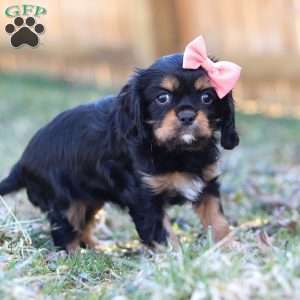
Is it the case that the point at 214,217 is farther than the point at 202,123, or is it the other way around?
the point at 214,217

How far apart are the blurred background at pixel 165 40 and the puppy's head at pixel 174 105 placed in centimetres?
739

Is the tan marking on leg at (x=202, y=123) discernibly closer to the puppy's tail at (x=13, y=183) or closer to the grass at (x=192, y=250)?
the grass at (x=192, y=250)

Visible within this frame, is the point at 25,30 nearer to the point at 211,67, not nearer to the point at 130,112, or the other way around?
the point at 130,112

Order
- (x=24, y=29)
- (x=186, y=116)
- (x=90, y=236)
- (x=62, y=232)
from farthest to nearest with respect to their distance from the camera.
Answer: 1. (x=24, y=29)
2. (x=90, y=236)
3. (x=62, y=232)
4. (x=186, y=116)

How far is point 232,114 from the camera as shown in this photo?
16.4 feet

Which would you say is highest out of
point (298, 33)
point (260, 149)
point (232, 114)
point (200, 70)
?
point (200, 70)

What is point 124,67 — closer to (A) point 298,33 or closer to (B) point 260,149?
(A) point 298,33

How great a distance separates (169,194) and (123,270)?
26.2 inches

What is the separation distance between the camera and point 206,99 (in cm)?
468

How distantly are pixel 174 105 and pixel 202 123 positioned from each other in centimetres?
20

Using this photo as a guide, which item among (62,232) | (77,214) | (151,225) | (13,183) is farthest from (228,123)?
(13,183)

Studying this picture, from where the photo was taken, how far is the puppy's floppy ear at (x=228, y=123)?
4953 millimetres

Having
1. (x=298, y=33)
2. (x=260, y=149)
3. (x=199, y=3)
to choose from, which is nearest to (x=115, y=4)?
(x=199, y=3)

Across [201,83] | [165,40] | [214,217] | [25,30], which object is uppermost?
[25,30]
